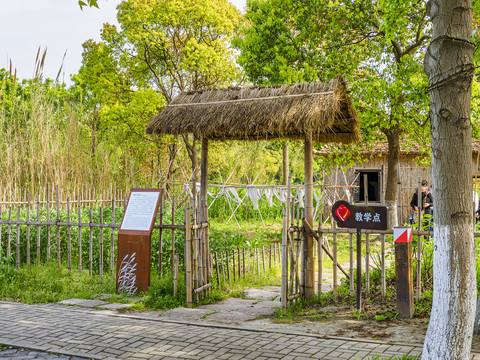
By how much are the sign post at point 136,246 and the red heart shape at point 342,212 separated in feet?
8.79

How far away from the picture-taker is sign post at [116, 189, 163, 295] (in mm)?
7129

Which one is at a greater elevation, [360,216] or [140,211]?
[140,211]

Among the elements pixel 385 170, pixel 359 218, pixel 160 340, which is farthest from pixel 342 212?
pixel 385 170

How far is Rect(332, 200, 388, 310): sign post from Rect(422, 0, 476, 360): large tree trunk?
2.02m

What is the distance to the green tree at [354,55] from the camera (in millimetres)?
12391

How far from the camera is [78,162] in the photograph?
12.7m

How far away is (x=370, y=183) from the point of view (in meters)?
22.2

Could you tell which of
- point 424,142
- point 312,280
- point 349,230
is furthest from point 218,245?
point 424,142

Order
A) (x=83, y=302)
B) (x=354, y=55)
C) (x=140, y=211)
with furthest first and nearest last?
(x=354, y=55), (x=140, y=211), (x=83, y=302)

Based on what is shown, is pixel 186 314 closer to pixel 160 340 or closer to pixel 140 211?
pixel 160 340

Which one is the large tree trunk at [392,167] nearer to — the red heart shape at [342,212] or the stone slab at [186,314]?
the red heart shape at [342,212]

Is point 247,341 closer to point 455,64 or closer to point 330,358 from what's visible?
point 330,358

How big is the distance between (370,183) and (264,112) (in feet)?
54.2

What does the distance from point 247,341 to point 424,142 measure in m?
10.3
